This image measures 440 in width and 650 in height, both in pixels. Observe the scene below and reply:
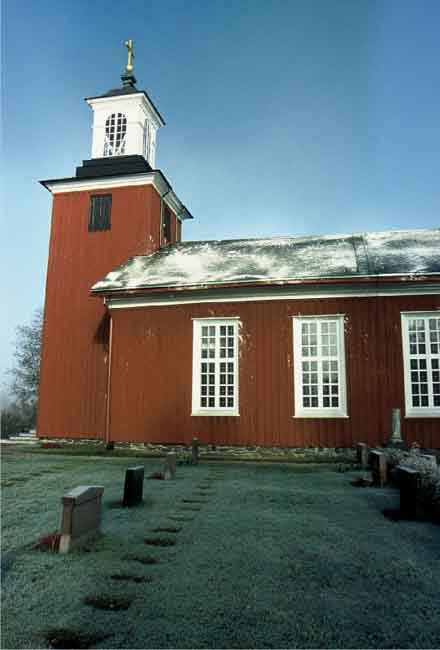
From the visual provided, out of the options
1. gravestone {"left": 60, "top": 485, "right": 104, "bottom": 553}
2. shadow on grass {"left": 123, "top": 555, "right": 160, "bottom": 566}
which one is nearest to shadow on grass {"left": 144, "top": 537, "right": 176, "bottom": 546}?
shadow on grass {"left": 123, "top": 555, "right": 160, "bottom": 566}

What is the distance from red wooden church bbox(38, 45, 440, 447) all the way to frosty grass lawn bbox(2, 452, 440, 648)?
16.2ft

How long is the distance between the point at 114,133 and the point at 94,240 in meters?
4.83

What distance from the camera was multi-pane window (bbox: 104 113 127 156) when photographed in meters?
19.9

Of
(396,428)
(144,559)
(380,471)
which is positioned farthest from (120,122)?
(144,559)

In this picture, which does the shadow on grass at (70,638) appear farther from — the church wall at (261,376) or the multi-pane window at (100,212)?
the multi-pane window at (100,212)

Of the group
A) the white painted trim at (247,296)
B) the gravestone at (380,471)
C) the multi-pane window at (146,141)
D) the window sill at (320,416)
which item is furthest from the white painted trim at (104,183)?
the gravestone at (380,471)

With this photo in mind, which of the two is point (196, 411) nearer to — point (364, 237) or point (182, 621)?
point (364, 237)

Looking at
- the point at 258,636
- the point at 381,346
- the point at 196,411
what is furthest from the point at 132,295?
the point at 258,636

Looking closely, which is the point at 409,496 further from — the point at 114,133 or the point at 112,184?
the point at 114,133

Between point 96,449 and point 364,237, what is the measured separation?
11476mm

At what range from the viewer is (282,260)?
15406 mm

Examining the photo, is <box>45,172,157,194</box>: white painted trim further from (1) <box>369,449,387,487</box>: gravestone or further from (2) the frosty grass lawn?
(1) <box>369,449,387,487</box>: gravestone

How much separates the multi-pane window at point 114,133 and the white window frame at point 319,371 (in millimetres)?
11126

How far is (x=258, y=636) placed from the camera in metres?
3.71
